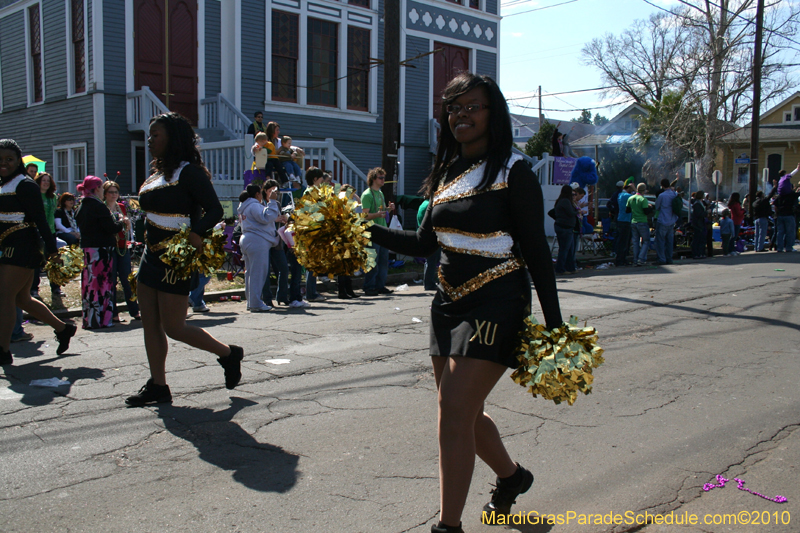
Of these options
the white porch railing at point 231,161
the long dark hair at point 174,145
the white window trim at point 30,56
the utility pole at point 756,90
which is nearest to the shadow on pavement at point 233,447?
the long dark hair at point 174,145

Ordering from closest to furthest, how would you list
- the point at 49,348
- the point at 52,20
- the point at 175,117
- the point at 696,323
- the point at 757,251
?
the point at 175,117, the point at 49,348, the point at 696,323, the point at 52,20, the point at 757,251

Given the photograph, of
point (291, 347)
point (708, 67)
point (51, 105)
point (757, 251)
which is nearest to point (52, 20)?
point (51, 105)

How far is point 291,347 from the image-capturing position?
272 inches

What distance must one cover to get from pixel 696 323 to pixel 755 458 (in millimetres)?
4627

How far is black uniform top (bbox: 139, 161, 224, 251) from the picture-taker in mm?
4699

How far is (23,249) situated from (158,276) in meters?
2.10

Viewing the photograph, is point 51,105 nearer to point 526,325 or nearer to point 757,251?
point 526,325

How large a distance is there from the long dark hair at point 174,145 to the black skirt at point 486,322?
8.86 ft

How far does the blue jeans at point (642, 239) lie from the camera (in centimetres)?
1622

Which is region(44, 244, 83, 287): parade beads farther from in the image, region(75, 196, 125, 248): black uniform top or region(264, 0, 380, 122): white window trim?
region(264, 0, 380, 122): white window trim

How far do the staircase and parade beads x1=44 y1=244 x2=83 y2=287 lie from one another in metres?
6.45

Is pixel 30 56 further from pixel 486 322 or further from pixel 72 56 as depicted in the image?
pixel 486 322

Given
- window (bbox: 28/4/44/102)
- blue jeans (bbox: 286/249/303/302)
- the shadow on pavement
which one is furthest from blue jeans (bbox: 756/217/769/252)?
window (bbox: 28/4/44/102)

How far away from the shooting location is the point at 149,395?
4.84m
